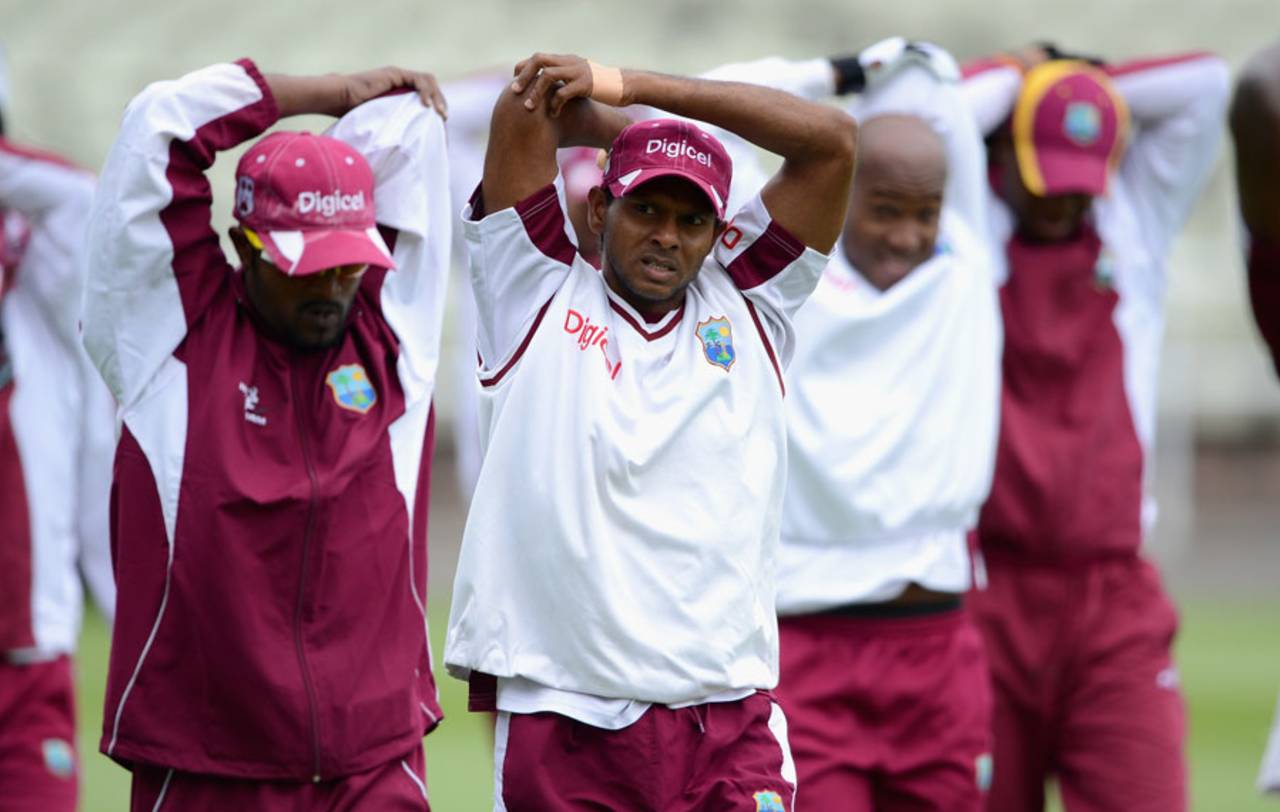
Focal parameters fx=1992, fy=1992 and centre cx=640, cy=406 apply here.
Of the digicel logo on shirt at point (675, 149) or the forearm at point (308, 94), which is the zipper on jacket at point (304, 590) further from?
the digicel logo on shirt at point (675, 149)

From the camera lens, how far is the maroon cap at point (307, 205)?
13.4ft

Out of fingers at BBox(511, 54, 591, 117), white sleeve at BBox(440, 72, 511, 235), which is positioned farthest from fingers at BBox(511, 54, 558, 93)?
white sleeve at BBox(440, 72, 511, 235)

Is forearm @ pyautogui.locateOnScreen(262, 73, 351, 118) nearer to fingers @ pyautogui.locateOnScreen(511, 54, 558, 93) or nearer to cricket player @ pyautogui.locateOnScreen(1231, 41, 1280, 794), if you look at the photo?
fingers @ pyautogui.locateOnScreen(511, 54, 558, 93)

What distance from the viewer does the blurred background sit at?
1841 centimetres

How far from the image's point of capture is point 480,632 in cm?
376

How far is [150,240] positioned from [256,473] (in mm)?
532

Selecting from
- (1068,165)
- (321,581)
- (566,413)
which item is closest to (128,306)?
(321,581)

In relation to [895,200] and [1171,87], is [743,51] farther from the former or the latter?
[895,200]

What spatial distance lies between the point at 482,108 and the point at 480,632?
8.39 feet

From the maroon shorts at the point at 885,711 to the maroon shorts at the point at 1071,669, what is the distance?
57 cm

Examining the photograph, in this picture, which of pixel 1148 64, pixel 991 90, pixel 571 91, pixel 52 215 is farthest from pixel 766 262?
pixel 1148 64

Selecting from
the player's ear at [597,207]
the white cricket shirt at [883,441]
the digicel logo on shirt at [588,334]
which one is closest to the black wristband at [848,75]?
the white cricket shirt at [883,441]

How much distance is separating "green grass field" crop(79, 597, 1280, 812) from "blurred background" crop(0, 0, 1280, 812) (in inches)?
114

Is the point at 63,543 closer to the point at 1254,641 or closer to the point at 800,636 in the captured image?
the point at 800,636
